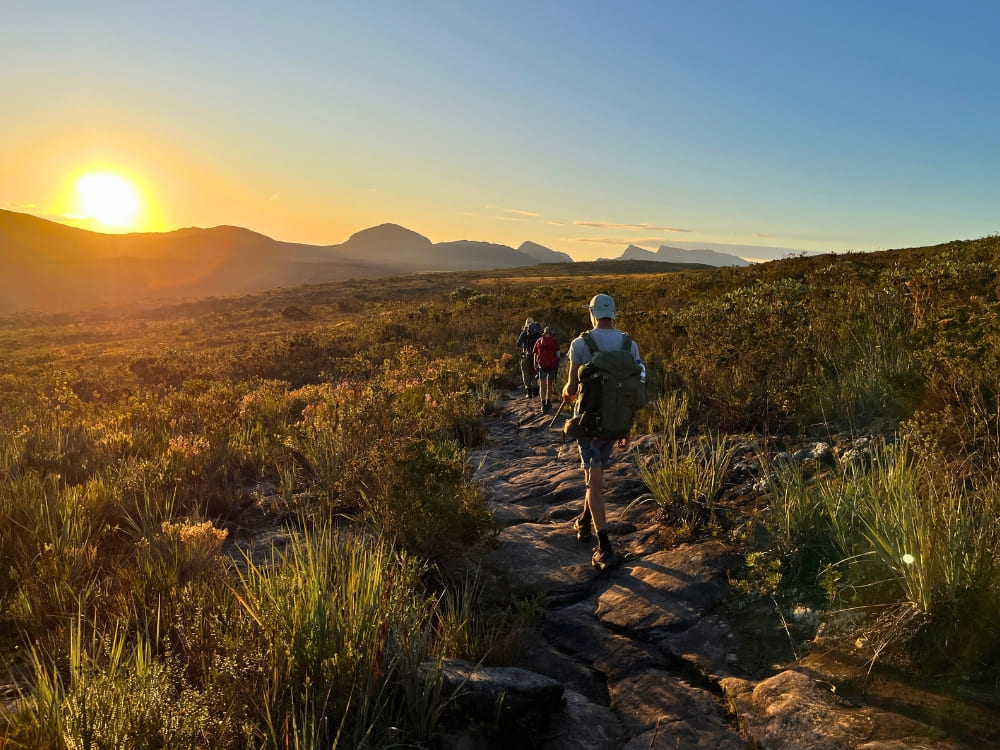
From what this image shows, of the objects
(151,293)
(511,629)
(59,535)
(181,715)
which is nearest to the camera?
(181,715)

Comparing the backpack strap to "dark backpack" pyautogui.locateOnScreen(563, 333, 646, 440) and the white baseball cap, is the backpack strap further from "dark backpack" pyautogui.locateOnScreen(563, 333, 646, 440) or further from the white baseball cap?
the white baseball cap

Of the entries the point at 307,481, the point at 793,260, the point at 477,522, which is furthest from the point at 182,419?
the point at 793,260

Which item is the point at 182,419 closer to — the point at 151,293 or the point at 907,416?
the point at 907,416

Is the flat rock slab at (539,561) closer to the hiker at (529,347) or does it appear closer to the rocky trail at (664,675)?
the rocky trail at (664,675)

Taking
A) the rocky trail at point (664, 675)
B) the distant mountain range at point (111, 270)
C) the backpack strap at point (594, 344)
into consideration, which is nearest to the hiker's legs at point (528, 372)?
the rocky trail at point (664, 675)

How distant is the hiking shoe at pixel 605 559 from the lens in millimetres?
4680

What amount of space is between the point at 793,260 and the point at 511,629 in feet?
95.0

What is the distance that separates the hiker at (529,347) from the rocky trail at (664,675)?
6.32 m

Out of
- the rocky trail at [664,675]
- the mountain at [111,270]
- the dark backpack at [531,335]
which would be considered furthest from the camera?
the mountain at [111,270]

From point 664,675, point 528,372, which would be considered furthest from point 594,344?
point 528,372

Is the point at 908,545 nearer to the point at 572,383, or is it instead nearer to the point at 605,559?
the point at 605,559

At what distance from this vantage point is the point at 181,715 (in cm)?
206

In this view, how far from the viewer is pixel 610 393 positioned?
4734 mm

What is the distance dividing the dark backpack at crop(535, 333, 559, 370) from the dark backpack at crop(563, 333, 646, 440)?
5.58 metres
